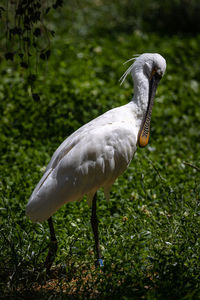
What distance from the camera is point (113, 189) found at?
5.87 metres

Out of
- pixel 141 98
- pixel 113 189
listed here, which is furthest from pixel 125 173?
pixel 141 98

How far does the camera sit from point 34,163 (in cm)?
629

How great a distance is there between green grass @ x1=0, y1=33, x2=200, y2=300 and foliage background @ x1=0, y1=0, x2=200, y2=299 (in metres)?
0.02

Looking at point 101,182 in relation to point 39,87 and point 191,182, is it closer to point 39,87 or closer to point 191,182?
point 191,182

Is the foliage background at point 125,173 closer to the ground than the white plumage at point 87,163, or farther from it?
closer to the ground

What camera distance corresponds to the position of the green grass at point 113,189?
149 inches

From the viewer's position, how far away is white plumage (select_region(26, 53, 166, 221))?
420 cm

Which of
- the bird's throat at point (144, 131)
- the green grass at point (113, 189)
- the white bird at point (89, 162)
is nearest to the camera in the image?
the green grass at point (113, 189)

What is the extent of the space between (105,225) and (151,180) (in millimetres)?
1113

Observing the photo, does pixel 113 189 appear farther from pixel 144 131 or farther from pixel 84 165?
pixel 84 165

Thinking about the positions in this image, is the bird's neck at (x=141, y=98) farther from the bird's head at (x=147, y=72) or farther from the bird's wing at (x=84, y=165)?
the bird's wing at (x=84, y=165)

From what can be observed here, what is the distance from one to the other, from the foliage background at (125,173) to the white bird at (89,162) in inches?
13.0

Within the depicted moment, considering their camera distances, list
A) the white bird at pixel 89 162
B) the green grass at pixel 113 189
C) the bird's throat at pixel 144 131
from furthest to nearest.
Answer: the bird's throat at pixel 144 131 → the white bird at pixel 89 162 → the green grass at pixel 113 189

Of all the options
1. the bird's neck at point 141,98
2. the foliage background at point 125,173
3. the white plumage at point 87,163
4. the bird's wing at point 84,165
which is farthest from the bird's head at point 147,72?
the foliage background at point 125,173
